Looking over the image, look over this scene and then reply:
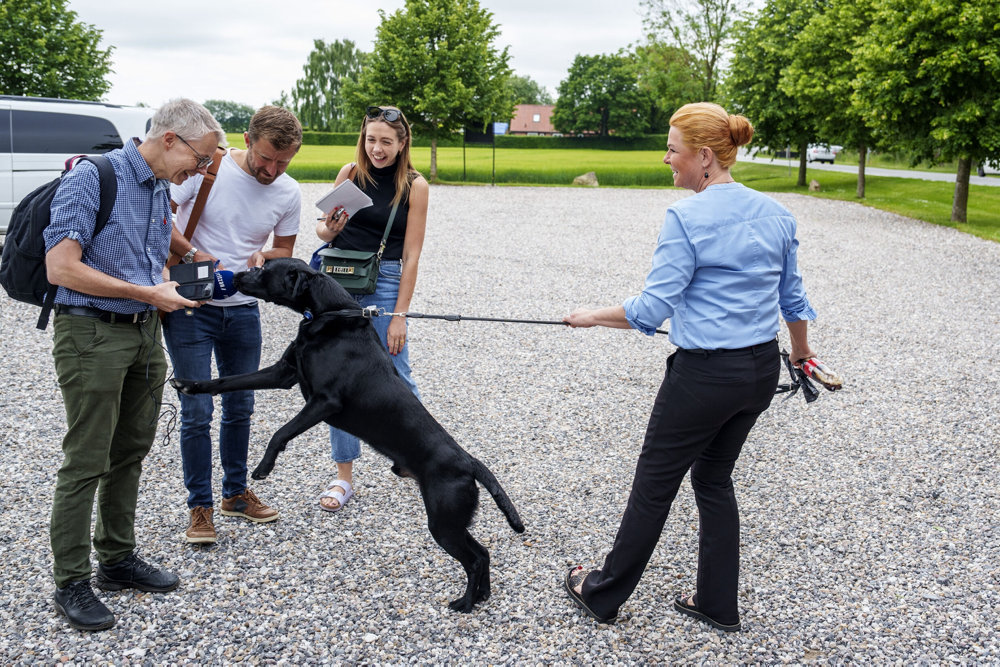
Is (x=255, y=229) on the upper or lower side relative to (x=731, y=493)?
upper

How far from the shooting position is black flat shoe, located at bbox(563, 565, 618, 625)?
312cm

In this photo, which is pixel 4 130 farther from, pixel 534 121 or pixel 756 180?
pixel 534 121

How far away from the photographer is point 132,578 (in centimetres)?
322

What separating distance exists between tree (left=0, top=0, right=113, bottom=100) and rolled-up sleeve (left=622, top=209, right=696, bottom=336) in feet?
76.2

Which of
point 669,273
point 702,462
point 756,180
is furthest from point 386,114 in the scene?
point 756,180

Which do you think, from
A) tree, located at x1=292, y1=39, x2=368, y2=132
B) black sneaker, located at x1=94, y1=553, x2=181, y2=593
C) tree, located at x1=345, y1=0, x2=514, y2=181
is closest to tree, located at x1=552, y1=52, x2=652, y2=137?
tree, located at x1=292, y1=39, x2=368, y2=132

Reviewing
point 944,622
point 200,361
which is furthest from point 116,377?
point 944,622

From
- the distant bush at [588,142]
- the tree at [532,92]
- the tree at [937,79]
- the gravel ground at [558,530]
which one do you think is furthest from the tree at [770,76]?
the tree at [532,92]

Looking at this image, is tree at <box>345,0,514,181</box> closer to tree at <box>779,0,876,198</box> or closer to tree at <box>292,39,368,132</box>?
tree at <box>779,0,876,198</box>

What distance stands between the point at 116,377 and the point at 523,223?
15.1 m

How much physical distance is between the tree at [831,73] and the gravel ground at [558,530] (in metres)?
17.7

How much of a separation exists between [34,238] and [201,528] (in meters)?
1.65

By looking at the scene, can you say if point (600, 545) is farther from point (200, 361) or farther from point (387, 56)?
point (387, 56)

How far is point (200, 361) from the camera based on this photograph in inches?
134
